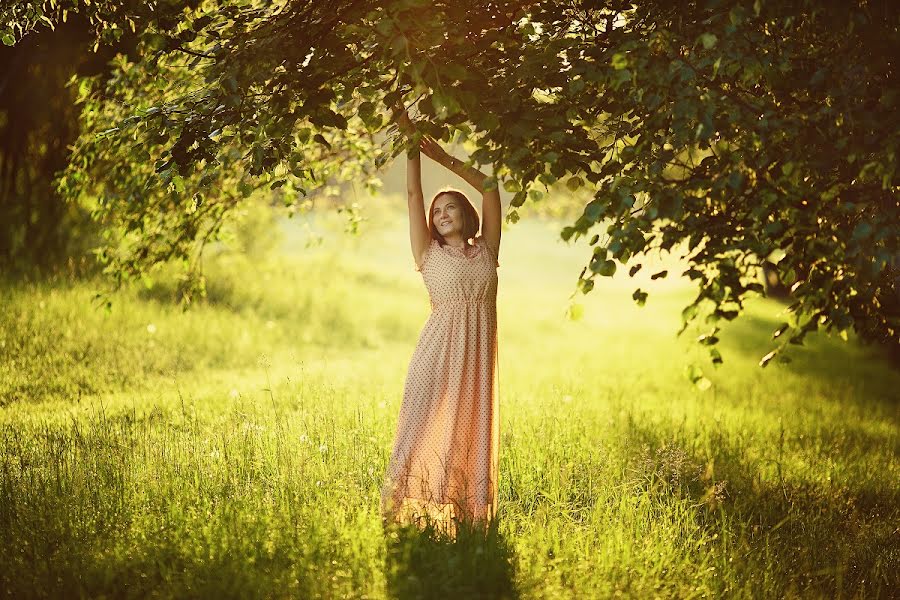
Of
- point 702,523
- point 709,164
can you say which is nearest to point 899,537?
point 702,523

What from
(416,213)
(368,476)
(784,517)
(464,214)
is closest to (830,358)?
(784,517)

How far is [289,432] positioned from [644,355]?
10.6m

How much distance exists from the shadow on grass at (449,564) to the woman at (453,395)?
1.10 feet

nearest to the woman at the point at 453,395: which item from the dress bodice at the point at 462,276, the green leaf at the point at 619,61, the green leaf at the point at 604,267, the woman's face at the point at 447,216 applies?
the dress bodice at the point at 462,276

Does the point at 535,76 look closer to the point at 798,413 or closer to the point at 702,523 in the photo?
the point at 702,523

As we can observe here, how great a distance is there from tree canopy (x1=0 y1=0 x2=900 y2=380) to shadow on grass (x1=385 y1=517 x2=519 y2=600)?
5.49 ft

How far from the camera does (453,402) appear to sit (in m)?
5.28

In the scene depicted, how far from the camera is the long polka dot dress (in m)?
5.28

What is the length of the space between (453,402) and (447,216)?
1216mm

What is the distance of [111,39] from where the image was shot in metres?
5.57

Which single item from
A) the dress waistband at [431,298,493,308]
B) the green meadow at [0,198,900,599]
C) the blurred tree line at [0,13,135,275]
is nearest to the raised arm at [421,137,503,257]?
the dress waistband at [431,298,493,308]

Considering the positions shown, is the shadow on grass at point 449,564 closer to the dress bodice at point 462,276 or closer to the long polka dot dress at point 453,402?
the long polka dot dress at point 453,402

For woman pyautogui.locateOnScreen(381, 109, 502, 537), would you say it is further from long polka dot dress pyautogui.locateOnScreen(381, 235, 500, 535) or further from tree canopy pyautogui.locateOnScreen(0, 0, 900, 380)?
tree canopy pyautogui.locateOnScreen(0, 0, 900, 380)

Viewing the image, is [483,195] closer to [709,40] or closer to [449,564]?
[709,40]
